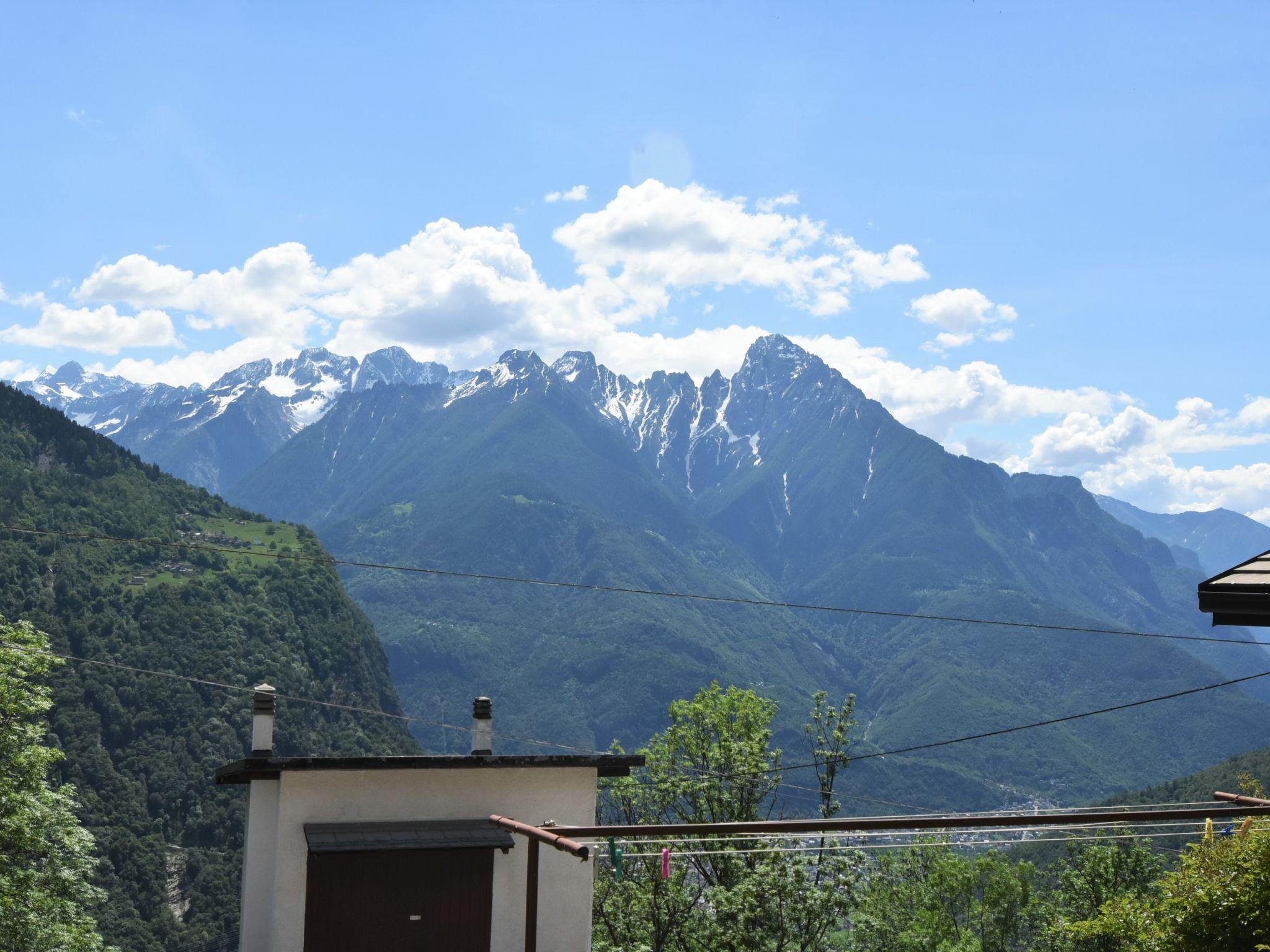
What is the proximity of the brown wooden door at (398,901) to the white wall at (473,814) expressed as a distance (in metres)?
0.26

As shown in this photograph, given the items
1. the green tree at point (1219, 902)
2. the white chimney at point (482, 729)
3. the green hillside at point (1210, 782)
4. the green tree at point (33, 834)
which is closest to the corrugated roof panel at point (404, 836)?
the white chimney at point (482, 729)

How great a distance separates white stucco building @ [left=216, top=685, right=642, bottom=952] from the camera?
53.0ft

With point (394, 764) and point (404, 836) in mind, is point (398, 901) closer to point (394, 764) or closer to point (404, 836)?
point (404, 836)

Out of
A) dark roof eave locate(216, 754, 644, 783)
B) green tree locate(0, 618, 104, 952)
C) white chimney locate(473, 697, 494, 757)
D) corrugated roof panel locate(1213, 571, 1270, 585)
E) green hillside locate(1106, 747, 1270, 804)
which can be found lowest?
green hillside locate(1106, 747, 1270, 804)

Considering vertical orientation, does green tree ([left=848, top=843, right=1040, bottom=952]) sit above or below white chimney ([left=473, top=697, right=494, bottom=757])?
below

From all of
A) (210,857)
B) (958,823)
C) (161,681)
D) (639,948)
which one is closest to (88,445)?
(161,681)

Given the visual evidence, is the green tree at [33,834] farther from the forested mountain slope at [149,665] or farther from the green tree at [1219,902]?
the forested mountain slope at [149,665]

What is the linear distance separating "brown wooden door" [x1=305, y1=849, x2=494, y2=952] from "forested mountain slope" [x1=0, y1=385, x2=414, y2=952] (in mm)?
101528

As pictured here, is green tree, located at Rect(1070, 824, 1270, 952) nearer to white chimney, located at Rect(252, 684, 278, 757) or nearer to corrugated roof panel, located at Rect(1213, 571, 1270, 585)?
corrugated roof panel, located at Rect(1213, 571, 1270, 585)

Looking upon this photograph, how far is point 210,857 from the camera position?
125438 millimetres

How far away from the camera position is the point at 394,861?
16328 mm

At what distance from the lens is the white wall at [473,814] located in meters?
16.2

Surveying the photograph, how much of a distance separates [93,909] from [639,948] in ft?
317

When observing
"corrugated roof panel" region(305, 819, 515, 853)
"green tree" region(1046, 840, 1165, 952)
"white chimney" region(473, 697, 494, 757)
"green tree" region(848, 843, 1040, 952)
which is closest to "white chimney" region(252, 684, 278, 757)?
"corrugated roof panel" region(305, 819, 515, 853)
